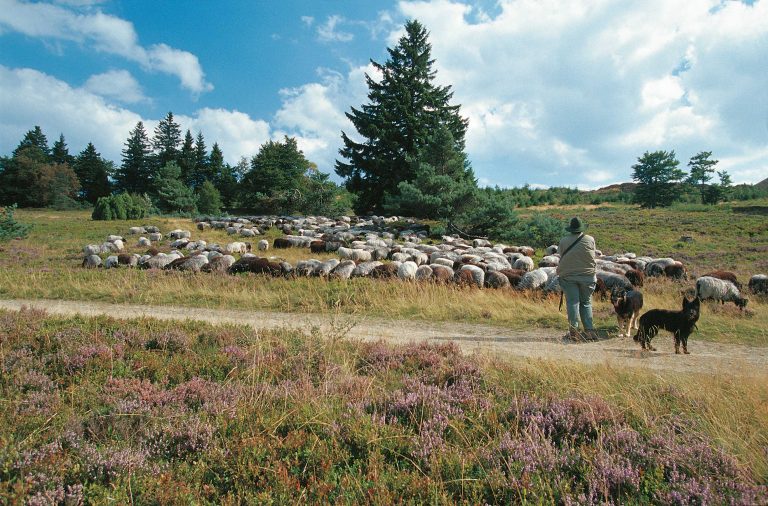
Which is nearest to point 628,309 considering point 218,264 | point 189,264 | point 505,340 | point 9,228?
point 505,340

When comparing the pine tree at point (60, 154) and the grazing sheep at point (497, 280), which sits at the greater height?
the pine tree at point (60, 154)

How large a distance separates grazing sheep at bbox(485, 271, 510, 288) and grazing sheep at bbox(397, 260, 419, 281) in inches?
98.3

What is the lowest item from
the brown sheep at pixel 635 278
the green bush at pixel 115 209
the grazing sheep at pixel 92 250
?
the grazing sheep at pixel 92 250

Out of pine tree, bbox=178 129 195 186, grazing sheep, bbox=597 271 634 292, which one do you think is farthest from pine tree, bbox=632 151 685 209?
pine tree, bbox=178 129 195 186

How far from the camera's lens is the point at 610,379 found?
524cm

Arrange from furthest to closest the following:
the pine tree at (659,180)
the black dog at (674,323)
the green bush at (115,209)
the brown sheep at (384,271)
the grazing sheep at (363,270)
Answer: the pine tree at (659,180) → the green bush at (115,209) → the grazing sheep at (363,270) → the brown sheep at (384,271) → the black dog at (674,323)

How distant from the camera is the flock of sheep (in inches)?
504

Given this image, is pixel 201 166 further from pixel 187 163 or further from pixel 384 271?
pixel 384 271

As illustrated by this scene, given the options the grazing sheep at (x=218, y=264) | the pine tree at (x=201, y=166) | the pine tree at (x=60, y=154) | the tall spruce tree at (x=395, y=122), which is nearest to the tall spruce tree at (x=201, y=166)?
the pine tree at (x=201, y=166)

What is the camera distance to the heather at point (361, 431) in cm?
309

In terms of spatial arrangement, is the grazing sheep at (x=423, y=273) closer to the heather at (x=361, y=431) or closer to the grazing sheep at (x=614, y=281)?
the grazing sheep at (x=614, y=281)

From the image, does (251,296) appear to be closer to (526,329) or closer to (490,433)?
(526,329)

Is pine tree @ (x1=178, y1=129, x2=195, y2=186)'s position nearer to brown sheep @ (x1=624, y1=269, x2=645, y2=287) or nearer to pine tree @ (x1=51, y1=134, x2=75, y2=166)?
pine tree @ (x1=51, y1=134, x2=75, y2=166)

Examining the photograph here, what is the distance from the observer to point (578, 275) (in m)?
8.66
